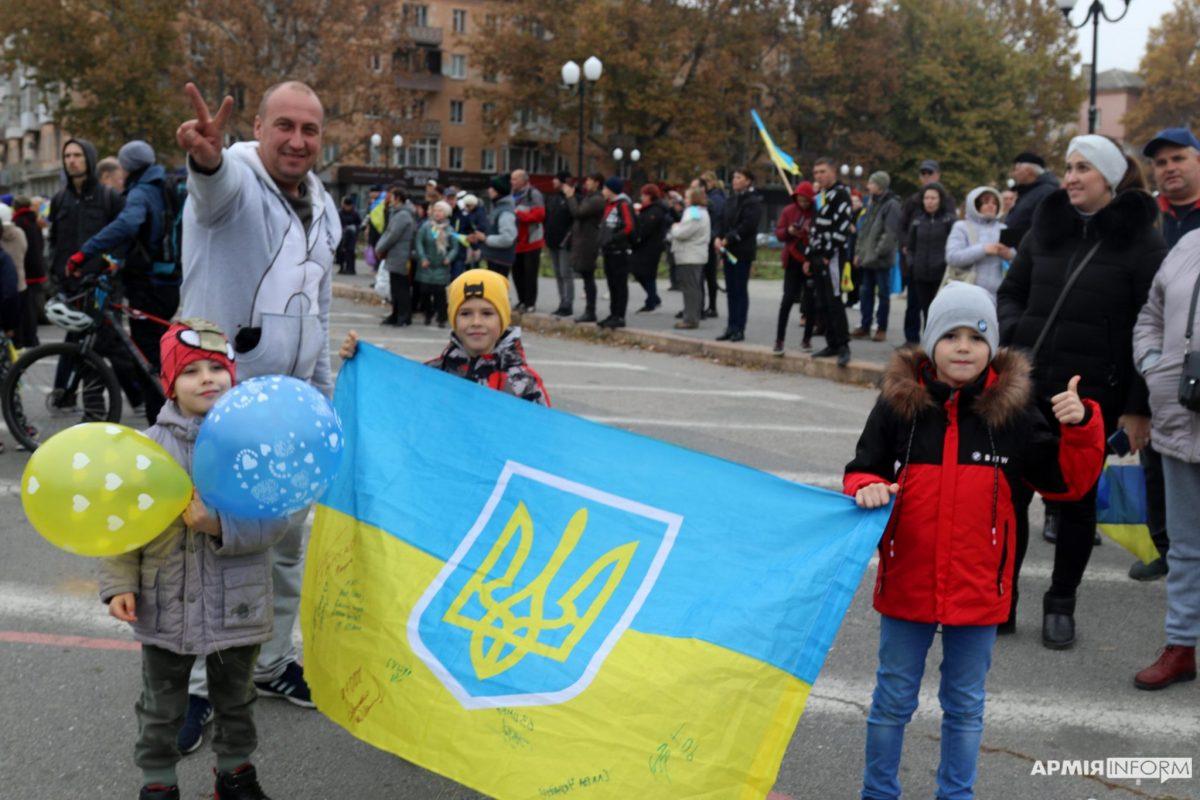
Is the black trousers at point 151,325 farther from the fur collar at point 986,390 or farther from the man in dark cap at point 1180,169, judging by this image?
the man in dark cap at point 1180,169

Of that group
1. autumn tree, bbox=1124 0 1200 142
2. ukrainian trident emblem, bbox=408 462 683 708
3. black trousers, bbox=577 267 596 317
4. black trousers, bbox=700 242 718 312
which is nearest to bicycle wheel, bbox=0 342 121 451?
ukrainian trident emblem, bbox=408 462 683 708

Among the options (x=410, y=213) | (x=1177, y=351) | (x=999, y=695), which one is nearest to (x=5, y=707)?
(x=999, y=695)

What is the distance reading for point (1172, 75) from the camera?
6581 cm

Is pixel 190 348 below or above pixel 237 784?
above

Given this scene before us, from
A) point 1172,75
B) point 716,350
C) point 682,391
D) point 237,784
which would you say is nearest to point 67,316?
point 237,784

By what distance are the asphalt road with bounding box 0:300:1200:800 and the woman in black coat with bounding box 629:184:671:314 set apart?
1026 cm

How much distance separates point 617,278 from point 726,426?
21.7 ft

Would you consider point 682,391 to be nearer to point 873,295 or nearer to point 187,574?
point 873,295

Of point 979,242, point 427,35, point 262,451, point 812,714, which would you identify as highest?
point 427,35

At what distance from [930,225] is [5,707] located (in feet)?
35.5

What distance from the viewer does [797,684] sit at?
10.5 ft

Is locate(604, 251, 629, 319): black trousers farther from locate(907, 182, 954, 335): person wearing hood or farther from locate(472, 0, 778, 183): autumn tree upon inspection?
locate(472, 0, 778, 183): autumn tree

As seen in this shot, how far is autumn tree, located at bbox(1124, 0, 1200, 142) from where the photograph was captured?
65.1m

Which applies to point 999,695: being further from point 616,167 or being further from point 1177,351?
point 616,167
